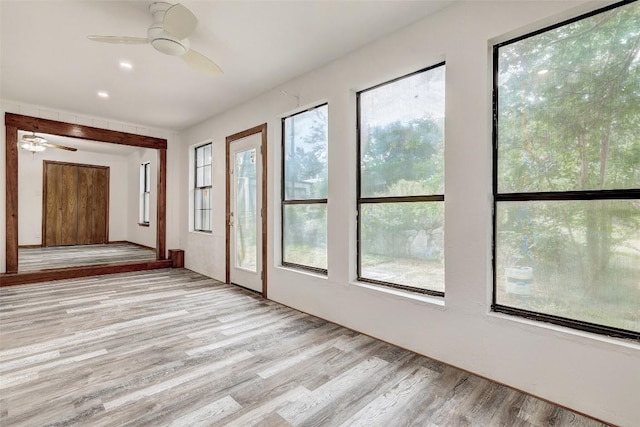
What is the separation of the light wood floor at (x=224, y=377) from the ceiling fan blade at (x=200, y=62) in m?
2.46

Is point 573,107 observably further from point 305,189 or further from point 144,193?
point 144,193

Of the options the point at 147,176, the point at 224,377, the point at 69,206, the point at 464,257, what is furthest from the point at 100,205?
the point at 464,257

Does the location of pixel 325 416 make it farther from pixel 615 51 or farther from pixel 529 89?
pixel 615 51

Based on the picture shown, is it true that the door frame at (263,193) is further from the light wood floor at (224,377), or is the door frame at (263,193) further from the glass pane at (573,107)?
the glass pane at (573,107)

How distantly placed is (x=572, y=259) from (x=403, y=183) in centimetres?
130

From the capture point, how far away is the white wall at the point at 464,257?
1.82 m

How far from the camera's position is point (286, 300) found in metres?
3.81

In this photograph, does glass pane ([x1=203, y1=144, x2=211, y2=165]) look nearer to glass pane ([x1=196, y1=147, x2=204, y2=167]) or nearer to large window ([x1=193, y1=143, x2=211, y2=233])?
large window ([x1=193, y1=143, x2=211, y2=233])

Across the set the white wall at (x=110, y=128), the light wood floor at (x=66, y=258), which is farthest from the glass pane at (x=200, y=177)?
the light wood floor at (x=66, y=258)

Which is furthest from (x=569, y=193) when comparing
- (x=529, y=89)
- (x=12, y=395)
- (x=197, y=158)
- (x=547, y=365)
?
(x=197, y=158)

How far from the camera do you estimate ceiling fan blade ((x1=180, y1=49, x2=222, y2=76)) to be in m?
2.66

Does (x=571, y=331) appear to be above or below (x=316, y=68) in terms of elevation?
below

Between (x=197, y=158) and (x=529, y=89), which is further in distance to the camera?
(x=197, y=158)

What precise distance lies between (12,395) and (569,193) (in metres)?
3.72
